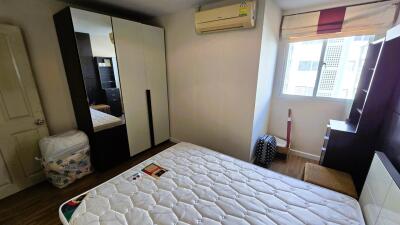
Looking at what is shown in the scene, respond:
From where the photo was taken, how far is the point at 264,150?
8.10 ft

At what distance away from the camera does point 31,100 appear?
1986 mm

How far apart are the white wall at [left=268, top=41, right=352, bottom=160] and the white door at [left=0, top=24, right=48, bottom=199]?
3438mm

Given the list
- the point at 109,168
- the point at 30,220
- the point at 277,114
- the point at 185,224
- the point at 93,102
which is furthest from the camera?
the point at 277,114

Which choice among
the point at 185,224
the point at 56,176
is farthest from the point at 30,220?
the point at 185,224

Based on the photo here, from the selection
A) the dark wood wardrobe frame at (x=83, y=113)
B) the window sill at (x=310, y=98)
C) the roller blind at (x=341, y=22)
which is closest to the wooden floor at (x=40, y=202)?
the dark wood wardrobe frame at (x=83, y=113)

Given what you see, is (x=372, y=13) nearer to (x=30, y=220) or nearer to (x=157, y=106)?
(x=157, y=106)

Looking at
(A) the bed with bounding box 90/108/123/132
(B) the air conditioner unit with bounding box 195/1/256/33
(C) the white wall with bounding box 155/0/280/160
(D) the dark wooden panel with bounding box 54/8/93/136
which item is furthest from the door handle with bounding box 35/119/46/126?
(B) the air conditioner unit with bounding box 195/1/256/33

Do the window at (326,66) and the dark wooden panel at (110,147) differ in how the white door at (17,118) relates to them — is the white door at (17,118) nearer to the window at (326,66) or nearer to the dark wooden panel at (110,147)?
the dark wooden panel at (110,147)

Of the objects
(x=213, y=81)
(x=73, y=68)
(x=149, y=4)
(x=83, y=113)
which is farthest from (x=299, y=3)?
Answer: (x=83, y=113)

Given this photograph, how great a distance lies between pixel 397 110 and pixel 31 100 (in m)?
3.67

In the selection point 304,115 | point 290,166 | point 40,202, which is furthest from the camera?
point 304,115

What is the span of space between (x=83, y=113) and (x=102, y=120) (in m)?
0.25

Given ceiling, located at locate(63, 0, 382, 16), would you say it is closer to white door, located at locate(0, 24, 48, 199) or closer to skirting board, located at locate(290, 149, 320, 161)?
white door, located at locate(0, 24, 48, 199)

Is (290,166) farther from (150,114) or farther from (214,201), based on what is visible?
(150,114)
